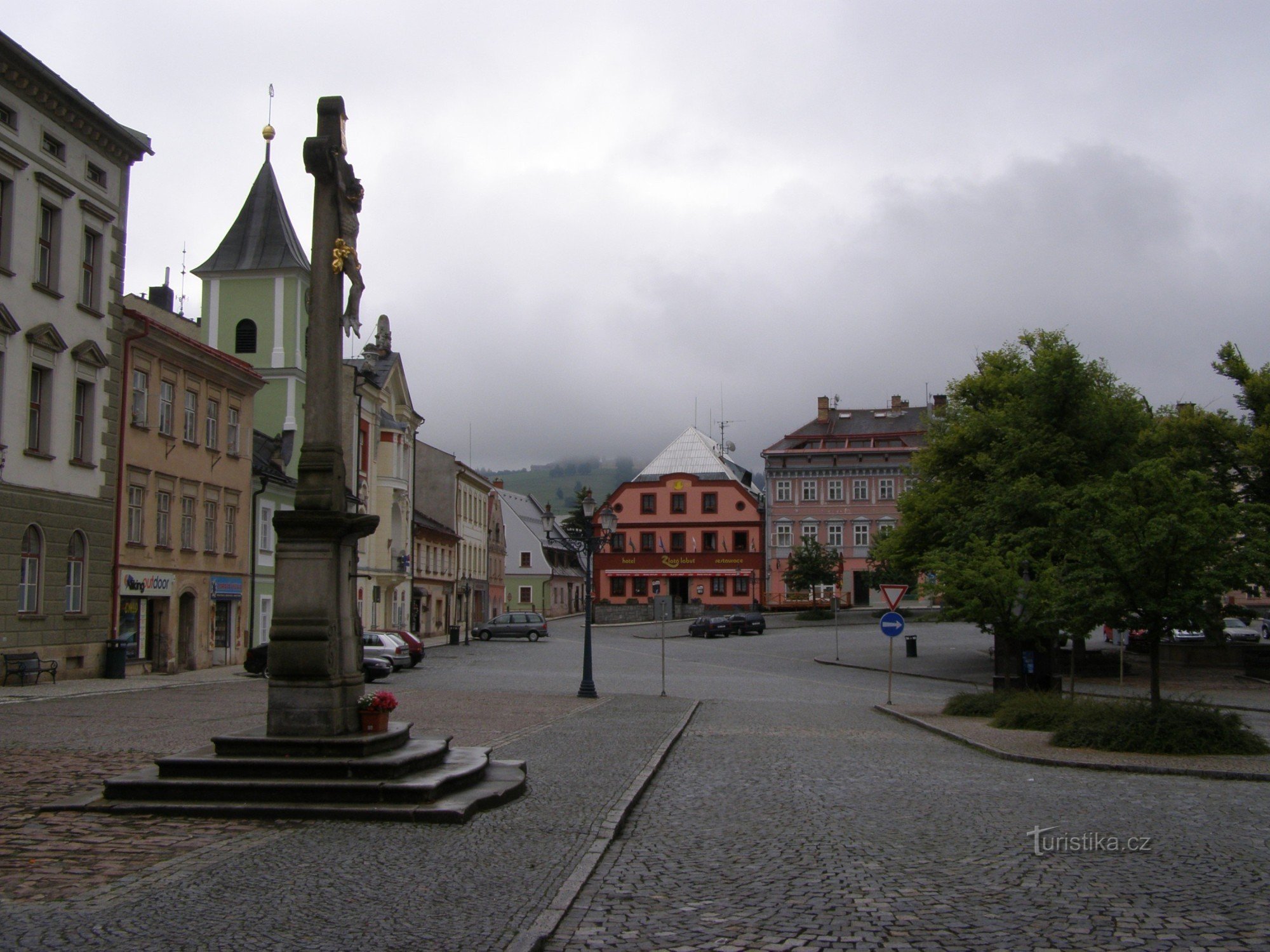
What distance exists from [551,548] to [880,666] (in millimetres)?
56096

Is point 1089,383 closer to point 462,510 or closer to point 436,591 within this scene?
point 436,591

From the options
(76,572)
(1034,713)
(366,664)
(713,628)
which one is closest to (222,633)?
(366,664)

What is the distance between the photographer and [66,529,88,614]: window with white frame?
30.3 meters

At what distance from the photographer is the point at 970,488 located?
42.1 metres

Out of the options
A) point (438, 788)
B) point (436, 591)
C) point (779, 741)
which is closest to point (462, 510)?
point (436, 591)

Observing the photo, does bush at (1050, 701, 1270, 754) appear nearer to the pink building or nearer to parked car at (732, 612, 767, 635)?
parked car at (732, 612, 767, 635)

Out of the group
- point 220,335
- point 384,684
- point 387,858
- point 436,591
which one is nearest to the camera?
point 387,858

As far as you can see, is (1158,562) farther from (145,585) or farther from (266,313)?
(266,313)

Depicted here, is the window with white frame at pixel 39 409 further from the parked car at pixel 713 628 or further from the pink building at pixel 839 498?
the pink building at pixel 839 498

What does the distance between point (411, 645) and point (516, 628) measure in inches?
904

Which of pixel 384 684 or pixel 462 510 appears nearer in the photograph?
pixel 384 684

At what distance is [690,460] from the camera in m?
94.8

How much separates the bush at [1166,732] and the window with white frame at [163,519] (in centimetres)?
2624

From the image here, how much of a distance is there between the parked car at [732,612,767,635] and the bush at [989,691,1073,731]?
43516 millimetres
